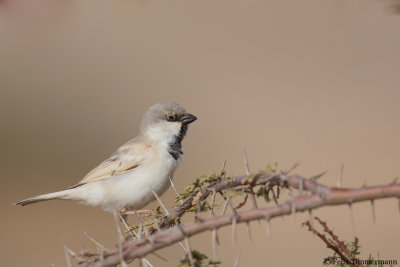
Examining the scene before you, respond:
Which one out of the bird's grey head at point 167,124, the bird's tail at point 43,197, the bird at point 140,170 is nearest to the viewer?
the bird's tail at point 43,197

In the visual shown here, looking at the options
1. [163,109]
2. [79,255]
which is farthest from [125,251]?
[163,109]

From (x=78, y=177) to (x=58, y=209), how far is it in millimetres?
898

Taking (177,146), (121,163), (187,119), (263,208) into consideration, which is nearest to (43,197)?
(121,163)

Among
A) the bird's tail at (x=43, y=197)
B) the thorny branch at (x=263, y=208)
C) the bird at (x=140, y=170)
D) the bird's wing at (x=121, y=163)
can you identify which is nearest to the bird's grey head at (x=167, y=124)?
the bird at (x=140, y=170)

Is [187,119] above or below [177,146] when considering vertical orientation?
above

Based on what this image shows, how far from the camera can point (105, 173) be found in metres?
4.33

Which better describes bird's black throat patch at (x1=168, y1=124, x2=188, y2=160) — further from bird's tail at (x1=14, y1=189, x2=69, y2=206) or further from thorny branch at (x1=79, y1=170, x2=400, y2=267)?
thorny branch at (x1=79, y1=170, x2=400, y2=267)

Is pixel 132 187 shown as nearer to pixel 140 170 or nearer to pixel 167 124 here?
pixel 140 170

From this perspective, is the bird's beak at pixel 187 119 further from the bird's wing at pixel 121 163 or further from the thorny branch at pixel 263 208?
the thorny branch at pixel 263 208

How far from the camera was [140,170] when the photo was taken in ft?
13.8

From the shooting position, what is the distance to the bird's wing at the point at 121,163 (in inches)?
169

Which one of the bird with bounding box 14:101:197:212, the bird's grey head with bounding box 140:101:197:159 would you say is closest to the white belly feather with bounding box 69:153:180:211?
the bird with bounding box 14:101:197:212

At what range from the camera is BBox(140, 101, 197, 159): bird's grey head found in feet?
14.7

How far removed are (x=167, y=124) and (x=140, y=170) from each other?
1.75ft
